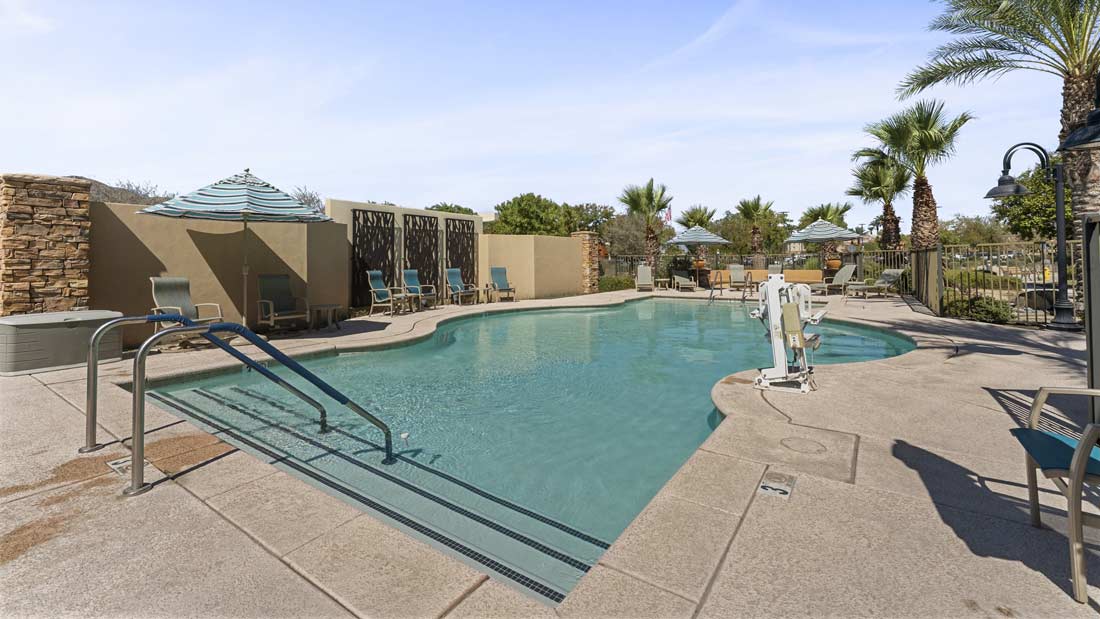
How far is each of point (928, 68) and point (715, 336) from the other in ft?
28.5

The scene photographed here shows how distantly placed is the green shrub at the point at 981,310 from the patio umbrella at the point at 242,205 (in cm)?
1220

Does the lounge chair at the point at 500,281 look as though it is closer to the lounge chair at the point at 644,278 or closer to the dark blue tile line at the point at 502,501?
the lounge chair at the point at 644,278

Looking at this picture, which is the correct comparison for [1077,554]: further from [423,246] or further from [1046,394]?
[423,246]

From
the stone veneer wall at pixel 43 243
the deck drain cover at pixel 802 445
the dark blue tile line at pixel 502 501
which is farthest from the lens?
the stone veneer wall at pixel 43 243

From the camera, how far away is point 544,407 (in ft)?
17.7

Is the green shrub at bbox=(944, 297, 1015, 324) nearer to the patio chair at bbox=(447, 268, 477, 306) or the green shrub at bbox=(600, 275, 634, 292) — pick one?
the green shrub at bbox=(600, 275, 634, 292)

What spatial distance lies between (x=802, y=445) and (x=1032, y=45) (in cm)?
1222

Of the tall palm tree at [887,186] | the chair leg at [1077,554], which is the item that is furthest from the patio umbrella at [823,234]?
the chair leg at [1077,554]

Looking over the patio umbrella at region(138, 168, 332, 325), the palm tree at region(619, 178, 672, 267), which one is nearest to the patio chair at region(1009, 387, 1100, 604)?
the patio umbrella at region(138, 168, 332, 325)

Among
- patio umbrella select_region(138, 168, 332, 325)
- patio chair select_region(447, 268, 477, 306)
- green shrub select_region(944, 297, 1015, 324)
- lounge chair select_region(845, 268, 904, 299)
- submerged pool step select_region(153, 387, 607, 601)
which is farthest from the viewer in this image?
lounge chair select_region(845, 268, 904, 299)

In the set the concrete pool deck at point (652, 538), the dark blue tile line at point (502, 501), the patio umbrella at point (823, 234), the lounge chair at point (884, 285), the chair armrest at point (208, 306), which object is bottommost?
Answer: the dark blue tile line at point (502, 501)

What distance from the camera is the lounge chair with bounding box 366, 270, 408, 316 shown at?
12.1 metres

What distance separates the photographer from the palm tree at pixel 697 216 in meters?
26.7

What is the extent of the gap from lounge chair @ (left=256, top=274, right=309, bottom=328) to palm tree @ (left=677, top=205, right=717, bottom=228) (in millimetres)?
21824
